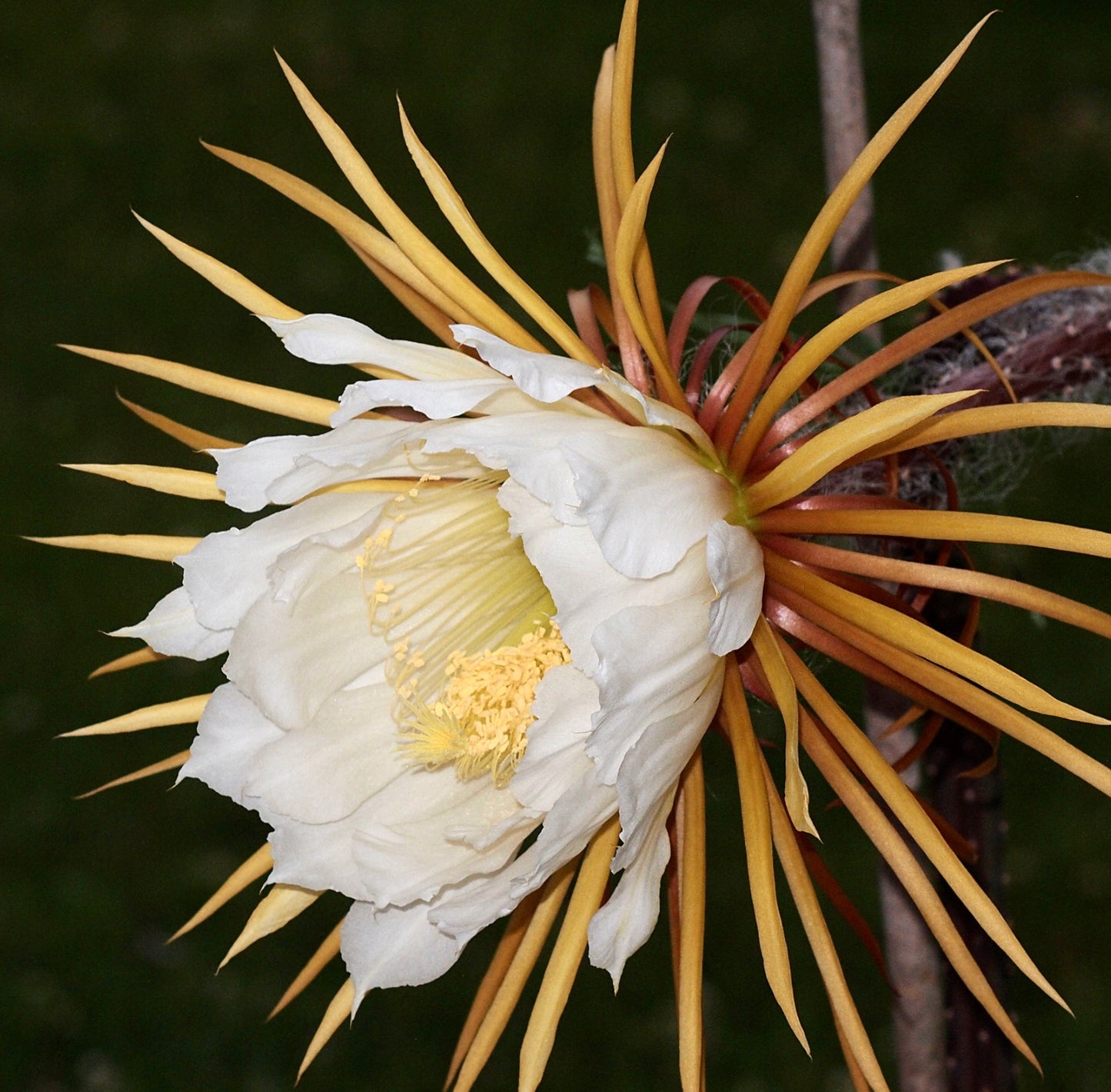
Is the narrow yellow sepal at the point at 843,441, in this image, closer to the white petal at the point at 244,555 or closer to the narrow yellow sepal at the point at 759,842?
the narrow yellow sepal at the point at 759,842

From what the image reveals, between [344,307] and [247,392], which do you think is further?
[344,307]

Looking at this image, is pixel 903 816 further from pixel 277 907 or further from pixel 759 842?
pixel 277 907

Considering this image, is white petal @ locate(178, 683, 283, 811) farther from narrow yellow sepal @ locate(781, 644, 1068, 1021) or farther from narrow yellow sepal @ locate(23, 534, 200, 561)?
narrow yellow sepal @ locate(781, 644, 1068, 1021)

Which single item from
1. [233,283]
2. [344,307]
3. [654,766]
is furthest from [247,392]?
[344,307]

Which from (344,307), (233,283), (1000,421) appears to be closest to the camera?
(1000,421)

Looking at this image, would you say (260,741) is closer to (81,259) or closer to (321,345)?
(321,345)

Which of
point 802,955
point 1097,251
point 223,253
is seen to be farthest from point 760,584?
point 223,253
